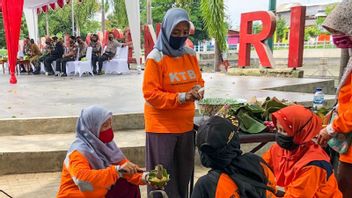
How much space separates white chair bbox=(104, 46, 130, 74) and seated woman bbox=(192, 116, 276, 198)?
11420 mm

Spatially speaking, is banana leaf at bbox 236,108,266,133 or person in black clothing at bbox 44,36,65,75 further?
person in black clothing at bbox 44,36,65,75

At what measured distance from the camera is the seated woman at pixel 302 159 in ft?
7.07

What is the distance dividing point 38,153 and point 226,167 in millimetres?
3313

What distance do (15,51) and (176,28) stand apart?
4.76m

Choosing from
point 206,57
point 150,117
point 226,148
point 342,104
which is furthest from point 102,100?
point 206,57

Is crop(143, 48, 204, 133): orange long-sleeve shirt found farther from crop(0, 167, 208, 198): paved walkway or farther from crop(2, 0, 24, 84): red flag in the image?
crop(2, 0, 24, 84): red flag

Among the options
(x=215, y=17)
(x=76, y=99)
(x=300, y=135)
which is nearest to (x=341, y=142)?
(x=300, y=135)

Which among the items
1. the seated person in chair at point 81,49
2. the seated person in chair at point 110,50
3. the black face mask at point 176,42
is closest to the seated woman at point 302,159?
the black face mask at point 176,42

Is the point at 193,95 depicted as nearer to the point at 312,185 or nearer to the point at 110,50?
the point at 312,185

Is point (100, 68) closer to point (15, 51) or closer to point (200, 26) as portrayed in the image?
point (15, 51)

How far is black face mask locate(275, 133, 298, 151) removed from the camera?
2.32m

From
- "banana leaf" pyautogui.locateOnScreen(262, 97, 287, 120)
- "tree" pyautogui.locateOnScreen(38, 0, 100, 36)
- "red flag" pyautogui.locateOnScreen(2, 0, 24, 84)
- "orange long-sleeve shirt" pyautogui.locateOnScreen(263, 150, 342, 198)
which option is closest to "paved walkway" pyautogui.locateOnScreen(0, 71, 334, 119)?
"red flag" pyautogui.locateOnScreen(2, 0, 24, 84)

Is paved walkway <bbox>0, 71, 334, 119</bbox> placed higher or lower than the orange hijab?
lower

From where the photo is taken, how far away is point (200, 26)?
4128cm
